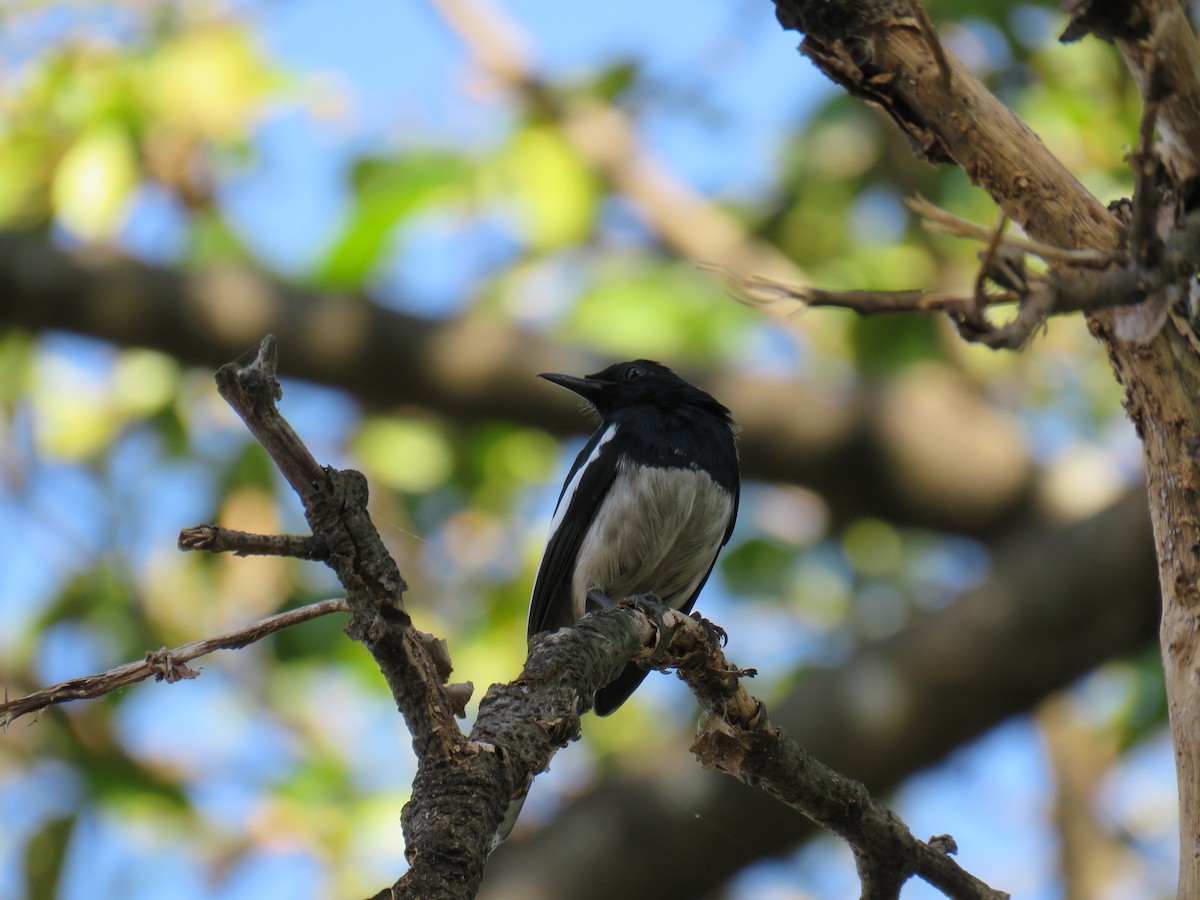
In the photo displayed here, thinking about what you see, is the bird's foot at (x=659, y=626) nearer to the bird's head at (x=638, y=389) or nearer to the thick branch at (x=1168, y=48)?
the thick branch at (x=1168, y=48)

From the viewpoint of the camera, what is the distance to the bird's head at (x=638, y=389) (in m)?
4.30

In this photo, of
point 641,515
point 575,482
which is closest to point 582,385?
point 575,482

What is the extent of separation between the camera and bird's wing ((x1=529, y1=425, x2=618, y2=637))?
3.95m

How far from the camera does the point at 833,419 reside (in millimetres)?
6250

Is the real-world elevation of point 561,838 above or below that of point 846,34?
above

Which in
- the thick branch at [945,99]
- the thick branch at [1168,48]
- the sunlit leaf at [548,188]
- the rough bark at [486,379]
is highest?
the sunlit leaf at [548,188]

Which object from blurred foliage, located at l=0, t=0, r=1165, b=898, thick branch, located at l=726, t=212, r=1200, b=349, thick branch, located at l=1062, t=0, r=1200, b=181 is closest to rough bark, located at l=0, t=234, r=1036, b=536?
blurred foliage, located at l=0, t=0, r=1165, b=898

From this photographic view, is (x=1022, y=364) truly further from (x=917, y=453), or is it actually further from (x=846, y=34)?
(x=846, y=34)

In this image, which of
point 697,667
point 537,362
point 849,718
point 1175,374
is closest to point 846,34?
point 1175,374

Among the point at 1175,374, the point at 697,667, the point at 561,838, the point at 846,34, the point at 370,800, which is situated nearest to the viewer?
the point at 1175,374

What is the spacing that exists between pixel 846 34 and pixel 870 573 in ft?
18.3

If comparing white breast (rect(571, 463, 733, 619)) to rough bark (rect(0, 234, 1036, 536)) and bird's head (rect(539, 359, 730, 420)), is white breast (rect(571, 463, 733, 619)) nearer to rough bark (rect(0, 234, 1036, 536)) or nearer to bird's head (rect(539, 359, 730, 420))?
bird's head (rect(539, 359, 730, 420))

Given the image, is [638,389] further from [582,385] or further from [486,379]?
[486,379]

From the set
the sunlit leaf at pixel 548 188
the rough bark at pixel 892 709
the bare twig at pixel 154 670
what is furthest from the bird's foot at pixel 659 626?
the sunlit leaf at pixel 548 188
